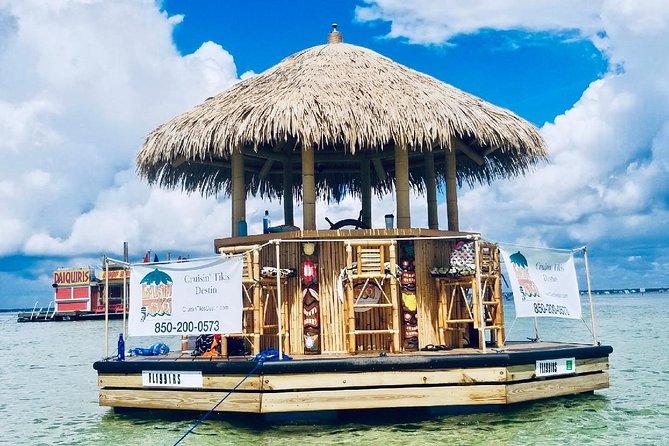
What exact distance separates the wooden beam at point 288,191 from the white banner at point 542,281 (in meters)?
5.11

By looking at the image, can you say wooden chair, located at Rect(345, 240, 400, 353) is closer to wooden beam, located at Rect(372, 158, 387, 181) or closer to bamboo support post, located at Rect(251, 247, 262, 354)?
bamboo support post, located at Rect(251, 247, 262, 354)

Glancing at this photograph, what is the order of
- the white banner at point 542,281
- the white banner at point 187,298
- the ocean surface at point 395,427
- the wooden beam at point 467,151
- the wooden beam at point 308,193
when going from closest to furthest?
1. the ocean surface at point 395,427
2. the white banner at point 187,298
3. the white banner at point 542,281
4. the wooden beam at point 308,193
5. the wooden beam at point 467,151

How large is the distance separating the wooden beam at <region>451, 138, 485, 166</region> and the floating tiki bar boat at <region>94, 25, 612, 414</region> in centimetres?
5

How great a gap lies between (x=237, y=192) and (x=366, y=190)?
2984 millimetres

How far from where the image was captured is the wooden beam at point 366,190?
13562mm

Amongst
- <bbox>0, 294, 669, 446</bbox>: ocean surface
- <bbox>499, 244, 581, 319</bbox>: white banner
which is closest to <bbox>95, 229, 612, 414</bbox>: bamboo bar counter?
<bbox>0, 294, 669, 446</bbox>: ocean surface

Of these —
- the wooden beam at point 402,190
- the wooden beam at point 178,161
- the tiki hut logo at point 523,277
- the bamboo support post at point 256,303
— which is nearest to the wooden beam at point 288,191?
the wooden beam at point 178,161

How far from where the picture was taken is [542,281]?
10117 mm

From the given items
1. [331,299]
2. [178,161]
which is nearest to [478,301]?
[331,299]

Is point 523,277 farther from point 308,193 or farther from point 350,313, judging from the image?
point 308,193

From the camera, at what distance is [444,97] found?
36.4 feet

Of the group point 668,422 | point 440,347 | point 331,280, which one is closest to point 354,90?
point 331,280

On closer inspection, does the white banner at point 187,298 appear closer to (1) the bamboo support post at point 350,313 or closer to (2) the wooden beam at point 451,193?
(1) the bamboo support post at point 350,313

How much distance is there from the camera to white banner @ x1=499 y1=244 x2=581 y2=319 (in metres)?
9.79
